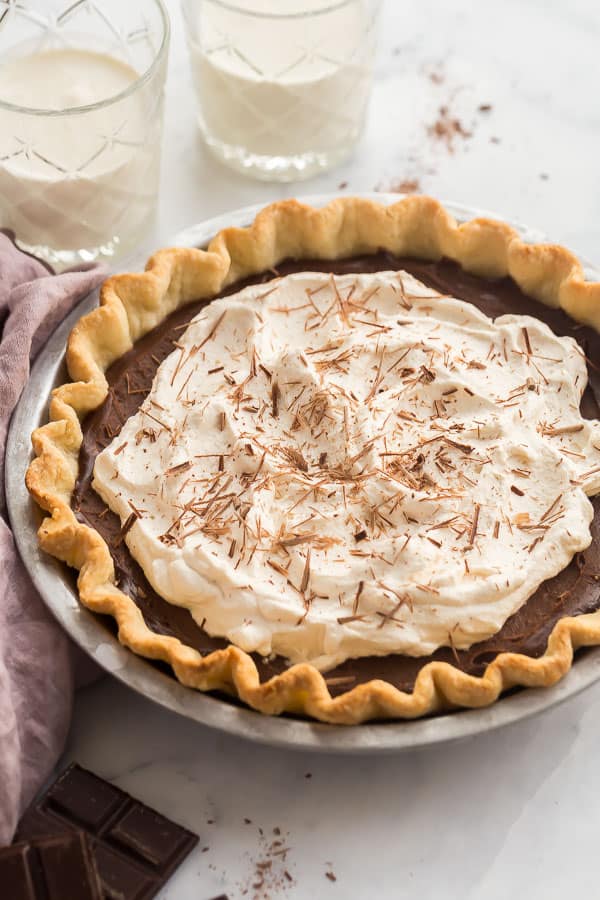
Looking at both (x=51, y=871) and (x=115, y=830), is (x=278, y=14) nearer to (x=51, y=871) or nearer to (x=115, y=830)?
(x=115, y=830)

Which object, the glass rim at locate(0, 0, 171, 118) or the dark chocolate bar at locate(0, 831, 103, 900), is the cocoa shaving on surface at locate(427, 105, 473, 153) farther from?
the dark chocolate bar at locate(0, 831, 103, 900)

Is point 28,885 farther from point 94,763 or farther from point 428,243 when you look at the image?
point 428,243

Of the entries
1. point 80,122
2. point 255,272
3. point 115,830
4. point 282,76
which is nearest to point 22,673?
point 115,830

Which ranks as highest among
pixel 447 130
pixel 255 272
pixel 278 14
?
pixel 278 14

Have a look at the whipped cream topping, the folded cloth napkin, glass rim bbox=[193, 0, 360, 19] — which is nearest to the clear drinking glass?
glass rim bbox=[193, 0, 360, 19]

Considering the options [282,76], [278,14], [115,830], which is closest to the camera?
[115,830]

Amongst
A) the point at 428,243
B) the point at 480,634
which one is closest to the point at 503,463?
the point at 480,634

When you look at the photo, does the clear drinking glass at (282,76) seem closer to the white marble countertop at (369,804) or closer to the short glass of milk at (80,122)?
the short glass of milk at (80,122)
